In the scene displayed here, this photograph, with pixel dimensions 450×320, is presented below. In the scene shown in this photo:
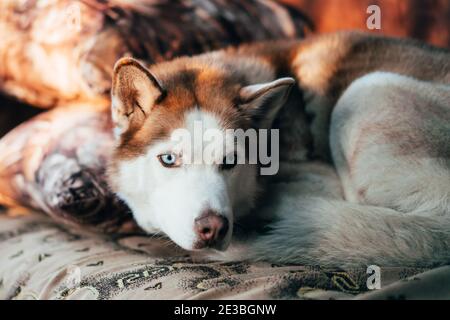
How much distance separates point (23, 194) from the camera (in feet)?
5.80

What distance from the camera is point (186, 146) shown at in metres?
1.36

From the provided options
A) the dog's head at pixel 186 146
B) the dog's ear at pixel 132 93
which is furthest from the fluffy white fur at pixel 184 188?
the dog's ear at pixel 132 93

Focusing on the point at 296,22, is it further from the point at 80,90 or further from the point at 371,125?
the point at 80,90

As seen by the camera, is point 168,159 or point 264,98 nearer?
point 168,159

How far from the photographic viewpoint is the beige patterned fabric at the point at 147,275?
1117 mm

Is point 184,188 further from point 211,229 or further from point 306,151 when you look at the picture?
point 306,151

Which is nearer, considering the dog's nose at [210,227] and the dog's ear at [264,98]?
the dog's nose at [210,227]

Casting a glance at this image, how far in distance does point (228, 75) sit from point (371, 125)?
1.51 feet

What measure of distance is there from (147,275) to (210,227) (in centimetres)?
19

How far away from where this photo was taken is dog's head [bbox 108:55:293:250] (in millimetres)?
1313

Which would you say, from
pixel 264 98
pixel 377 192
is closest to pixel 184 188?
pixel 264 98

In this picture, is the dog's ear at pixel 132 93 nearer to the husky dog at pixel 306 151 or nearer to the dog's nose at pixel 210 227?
the husky dog at pixel 306 151

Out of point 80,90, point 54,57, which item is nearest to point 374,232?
point 80,90

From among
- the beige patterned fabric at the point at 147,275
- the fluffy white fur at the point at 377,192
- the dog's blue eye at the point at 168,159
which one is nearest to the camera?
the beige patterned fabric at the point at 147,275
